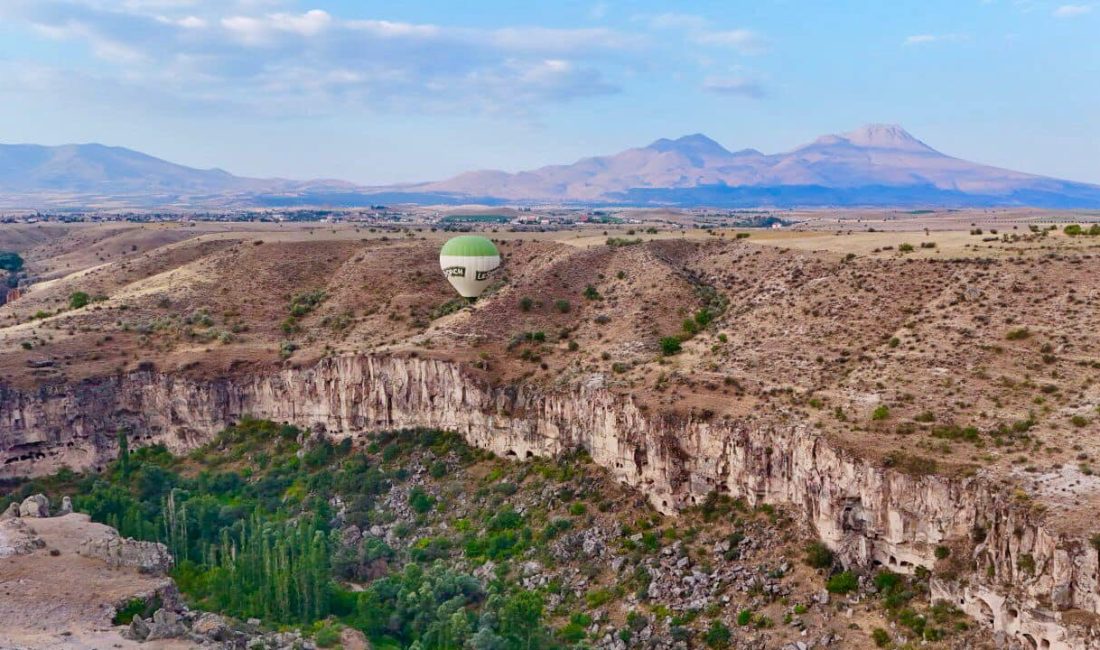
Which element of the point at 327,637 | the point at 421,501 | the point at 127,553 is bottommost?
the point at 327,637

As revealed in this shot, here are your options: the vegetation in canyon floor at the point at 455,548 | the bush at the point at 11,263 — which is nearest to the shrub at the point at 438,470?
the vegetation in canyon floor at the point at 455,548

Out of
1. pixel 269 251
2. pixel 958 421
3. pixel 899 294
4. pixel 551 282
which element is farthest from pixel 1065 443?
pixel 269 251

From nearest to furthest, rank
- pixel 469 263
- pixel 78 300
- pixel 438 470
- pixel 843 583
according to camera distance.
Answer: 1. pixel 843 583
2. pixel 438 470
3. pixel 469 263
4. pixel 78 300

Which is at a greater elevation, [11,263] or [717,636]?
[11,263]

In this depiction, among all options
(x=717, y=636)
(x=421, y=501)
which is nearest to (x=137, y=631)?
(x=421, y=501)

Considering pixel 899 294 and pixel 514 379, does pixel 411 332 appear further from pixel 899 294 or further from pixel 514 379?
pixel 899 294

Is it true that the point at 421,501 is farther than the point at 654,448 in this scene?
Yes

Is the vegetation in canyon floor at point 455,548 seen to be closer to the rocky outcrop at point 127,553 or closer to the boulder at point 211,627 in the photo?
the rocky outcrop at point 127,553

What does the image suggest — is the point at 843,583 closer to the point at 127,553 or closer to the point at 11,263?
the point at 127,553
